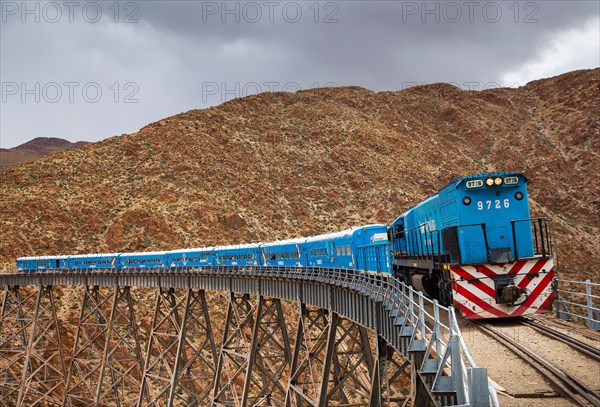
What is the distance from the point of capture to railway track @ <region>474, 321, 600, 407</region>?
30.8 ft

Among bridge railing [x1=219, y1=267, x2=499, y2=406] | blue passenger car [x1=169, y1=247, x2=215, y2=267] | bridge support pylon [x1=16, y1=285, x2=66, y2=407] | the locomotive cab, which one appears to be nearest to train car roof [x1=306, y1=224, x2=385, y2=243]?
bridge railing [x1=219, y1=267, x2=499, y2=406]

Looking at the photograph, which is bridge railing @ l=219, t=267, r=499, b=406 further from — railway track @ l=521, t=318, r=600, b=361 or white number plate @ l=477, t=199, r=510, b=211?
white number plate @ l=477, t=199, r=510, b=211

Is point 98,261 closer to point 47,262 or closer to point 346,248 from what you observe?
point 47,262

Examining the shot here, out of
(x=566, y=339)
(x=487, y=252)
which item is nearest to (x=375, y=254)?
(x=487, y=252)

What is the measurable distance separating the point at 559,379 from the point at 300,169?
7295 cm

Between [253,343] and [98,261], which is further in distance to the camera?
[98,261]

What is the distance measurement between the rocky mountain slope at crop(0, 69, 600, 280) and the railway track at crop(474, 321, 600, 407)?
49.4 meters

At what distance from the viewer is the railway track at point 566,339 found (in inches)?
464

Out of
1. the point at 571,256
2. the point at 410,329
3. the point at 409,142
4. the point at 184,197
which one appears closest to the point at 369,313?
the point at 410,329

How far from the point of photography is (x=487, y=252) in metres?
17.9

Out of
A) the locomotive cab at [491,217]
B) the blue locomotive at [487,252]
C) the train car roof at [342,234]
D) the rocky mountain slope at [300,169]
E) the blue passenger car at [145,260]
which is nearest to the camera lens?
Answer: the blue locomotive at [487,252]

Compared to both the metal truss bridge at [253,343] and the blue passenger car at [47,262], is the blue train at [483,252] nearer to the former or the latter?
the metal truss bridge at [253,343]

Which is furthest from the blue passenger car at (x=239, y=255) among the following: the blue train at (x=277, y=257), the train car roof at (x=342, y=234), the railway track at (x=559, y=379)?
the railway track at (x=559, y=379)

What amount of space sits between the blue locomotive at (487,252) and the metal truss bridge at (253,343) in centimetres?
112
